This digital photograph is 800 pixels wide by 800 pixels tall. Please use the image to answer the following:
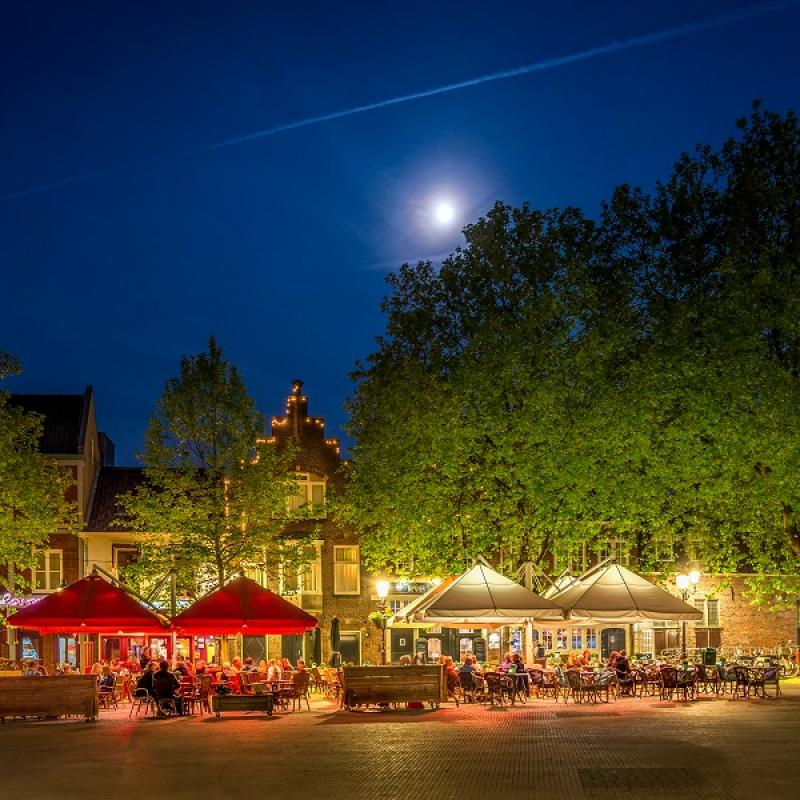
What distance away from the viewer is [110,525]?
5244 centimetres

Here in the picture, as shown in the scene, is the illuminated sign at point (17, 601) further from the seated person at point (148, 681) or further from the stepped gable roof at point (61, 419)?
the seated person at point (148, 681)

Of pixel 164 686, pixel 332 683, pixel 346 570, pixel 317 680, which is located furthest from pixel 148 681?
pixel 346 570

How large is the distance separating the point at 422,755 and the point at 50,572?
35.9 meters

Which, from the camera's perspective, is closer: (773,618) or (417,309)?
(417,309)

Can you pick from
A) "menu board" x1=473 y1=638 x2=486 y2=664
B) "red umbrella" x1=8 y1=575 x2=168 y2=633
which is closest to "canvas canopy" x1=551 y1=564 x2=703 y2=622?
"red umbrella" x1=8 y1=575 x2=168 y2=633

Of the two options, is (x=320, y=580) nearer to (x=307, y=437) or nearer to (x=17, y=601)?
(x=307, y=437)

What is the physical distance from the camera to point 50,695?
2833 centimetres

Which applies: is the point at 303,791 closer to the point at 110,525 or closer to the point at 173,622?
the point at 173,622

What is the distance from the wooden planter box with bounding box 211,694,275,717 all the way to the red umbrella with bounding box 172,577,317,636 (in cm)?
192

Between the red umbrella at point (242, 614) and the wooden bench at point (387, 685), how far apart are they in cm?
200

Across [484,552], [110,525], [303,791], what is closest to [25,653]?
[110,525]

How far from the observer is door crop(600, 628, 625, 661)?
176 ft

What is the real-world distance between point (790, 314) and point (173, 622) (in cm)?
1743

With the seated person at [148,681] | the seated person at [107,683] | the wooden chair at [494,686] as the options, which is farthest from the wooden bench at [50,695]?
the wooden chair at [494,686]
